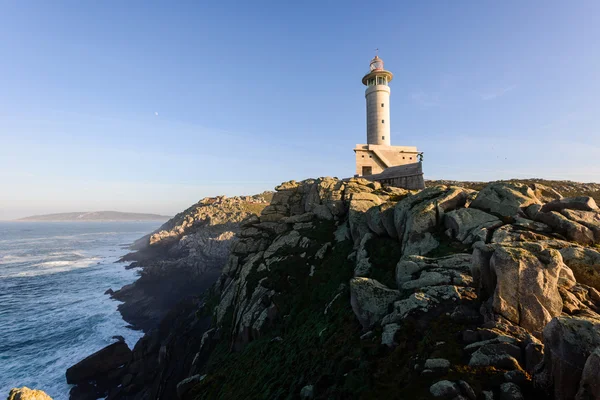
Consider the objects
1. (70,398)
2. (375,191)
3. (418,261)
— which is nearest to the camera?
(418,261)

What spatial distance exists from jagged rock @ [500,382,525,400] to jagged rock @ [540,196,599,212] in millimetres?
13400

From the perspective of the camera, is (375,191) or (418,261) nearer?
(418,261)

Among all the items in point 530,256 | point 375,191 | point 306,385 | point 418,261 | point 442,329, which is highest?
point 375,191

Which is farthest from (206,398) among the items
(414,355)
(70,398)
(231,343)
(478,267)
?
(70,398)

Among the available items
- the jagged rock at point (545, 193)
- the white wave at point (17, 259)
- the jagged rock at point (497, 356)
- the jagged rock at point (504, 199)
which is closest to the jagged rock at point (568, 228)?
the jagged rock at point (504, 199)

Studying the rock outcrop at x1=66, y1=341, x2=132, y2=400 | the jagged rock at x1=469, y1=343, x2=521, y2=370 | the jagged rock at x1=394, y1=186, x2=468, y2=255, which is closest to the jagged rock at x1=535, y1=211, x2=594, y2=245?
the jagged rock at x1=394, y1=186, x2=468, y2=255

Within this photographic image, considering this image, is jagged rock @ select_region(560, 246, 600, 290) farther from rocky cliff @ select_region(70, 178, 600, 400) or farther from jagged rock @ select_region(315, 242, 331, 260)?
jagged rock @ select_region(315, 242, 331, 260)

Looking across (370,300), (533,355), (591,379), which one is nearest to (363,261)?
(370,300)

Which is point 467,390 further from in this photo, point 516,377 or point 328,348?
point 328,348

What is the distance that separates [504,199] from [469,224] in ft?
12.4

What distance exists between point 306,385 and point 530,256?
11455 millimetres

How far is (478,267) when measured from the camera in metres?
11.5

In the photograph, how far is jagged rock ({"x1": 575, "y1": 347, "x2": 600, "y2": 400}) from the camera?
6.32 metres

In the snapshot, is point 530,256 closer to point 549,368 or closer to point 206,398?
point 549,368
